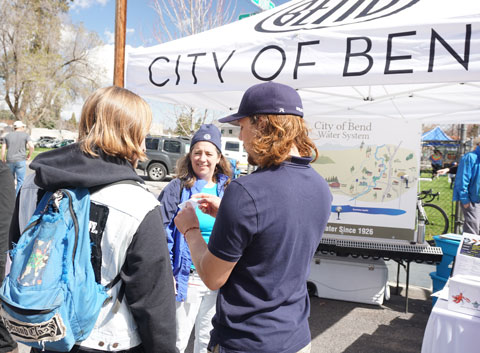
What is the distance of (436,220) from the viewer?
9055mm

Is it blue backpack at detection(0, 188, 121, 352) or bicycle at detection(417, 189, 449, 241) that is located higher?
blue backpack at detection(0, 188, 121, 352)

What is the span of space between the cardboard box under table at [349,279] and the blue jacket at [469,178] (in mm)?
2244

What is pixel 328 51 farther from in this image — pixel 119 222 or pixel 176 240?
pixel 119 222

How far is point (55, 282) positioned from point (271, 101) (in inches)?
36.1

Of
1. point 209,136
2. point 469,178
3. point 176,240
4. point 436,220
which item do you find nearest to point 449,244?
point 469,178

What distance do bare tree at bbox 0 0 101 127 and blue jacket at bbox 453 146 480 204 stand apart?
28001mm

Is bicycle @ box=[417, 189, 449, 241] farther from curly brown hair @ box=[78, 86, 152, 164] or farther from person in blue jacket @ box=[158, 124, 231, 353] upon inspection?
curly brown hair @ box=[78, 86, 152, 164]

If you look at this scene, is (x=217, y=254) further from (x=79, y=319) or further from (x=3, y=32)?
(x=3, y=32)

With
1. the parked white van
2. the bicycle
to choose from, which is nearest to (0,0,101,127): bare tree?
the parked white van

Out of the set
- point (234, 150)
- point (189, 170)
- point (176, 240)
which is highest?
point (234, 150)

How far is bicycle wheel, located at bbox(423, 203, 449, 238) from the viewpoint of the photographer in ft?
27.3

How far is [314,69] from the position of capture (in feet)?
8.11

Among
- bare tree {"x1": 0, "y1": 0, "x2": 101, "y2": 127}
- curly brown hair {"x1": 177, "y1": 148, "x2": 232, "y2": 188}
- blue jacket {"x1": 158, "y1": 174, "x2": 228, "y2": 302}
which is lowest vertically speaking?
blue jacket {"x1": 158, "y1": 174, "x2": 228, "y2": 302}

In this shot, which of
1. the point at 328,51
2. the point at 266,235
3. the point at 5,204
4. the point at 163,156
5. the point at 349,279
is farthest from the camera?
the point at 163,156
